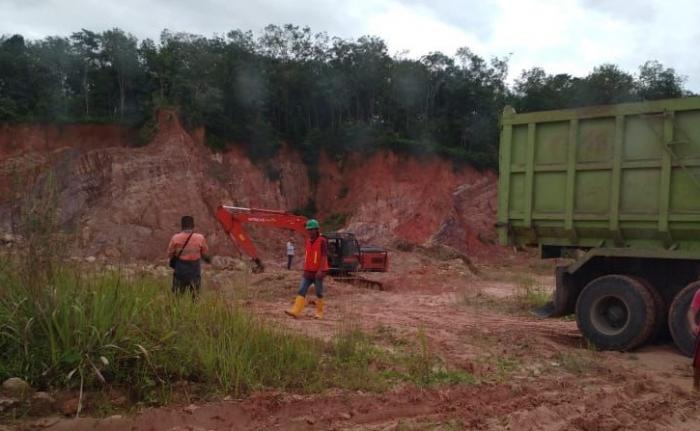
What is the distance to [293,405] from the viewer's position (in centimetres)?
533

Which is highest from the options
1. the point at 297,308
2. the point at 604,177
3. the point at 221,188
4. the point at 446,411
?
the point at 221,188

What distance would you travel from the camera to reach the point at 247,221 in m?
19.0

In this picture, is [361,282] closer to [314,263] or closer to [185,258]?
[314,263]

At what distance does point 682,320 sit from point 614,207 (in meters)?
1.68

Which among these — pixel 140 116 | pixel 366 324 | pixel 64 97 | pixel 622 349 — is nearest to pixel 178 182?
pixel 140 116

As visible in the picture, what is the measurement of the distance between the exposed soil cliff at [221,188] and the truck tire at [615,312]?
16588mm

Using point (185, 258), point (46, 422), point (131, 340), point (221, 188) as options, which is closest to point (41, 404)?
point (46, 422)

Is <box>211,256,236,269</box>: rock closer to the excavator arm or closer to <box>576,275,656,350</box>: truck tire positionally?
the excavator arm

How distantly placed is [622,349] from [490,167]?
29.8 meters

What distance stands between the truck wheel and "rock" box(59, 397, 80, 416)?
7021 mm

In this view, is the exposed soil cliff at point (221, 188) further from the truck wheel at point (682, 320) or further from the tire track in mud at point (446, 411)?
the tire track in mud at point (446, 411)

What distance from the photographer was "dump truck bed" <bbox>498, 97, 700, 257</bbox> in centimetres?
848

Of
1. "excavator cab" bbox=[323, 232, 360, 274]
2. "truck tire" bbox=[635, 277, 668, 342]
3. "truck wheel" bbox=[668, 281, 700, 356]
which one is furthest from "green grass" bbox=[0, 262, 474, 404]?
"excavator cab" bbox=[323, 232, 360, 274]

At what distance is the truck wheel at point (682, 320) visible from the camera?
8.13 meters
